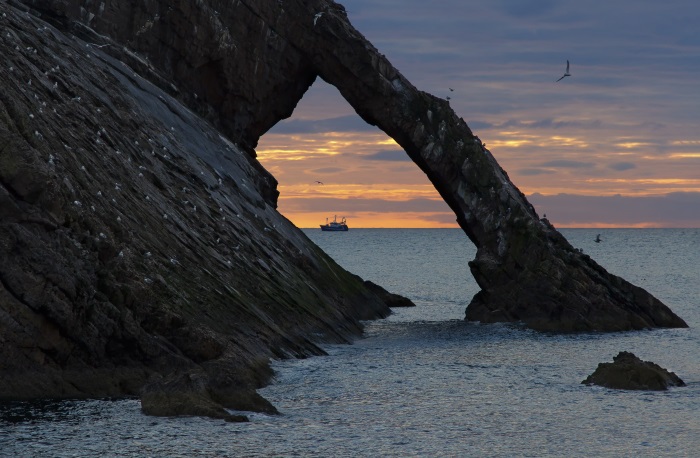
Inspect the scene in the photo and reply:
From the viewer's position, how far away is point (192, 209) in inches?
1941

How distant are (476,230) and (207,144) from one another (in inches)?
790

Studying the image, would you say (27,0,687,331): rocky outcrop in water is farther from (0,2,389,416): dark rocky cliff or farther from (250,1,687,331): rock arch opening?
(0,2,389,416): dark rocky cliff

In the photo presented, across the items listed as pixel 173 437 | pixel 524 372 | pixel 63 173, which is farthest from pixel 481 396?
pixel 63 173

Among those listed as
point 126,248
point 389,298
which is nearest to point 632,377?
point 126,248

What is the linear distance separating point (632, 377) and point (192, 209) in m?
22.2

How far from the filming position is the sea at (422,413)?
2888 cm

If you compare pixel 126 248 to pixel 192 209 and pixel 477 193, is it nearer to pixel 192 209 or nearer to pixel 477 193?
pixel 192 209

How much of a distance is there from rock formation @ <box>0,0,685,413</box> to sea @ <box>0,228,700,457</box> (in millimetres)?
1893

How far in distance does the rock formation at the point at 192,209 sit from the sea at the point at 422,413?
189 centimetres

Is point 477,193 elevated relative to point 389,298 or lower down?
elevated

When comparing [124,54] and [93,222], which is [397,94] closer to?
[124,54]

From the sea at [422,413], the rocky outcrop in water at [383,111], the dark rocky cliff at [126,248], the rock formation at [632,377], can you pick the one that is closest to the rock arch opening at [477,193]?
the rocky outcrop in water at [383,111]

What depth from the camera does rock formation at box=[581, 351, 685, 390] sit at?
1590 inches

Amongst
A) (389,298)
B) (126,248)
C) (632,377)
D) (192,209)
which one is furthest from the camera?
(389,298)
